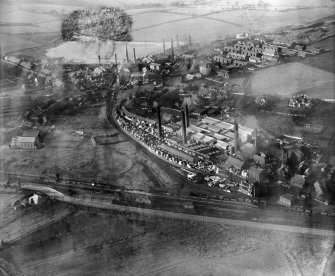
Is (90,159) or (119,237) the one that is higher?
(90,159)

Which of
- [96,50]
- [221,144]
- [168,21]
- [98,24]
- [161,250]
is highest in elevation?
[98,24]

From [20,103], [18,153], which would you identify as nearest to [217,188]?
[18,153]

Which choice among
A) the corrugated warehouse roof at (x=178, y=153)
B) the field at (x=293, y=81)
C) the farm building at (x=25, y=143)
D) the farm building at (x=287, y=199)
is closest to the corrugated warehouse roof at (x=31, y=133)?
the farm building at (x=25, y=143)

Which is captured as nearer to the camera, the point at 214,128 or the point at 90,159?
the point at 90,159

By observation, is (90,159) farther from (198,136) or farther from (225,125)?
(225,125)

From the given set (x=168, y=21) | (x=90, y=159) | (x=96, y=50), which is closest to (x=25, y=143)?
(x=90, y=159)

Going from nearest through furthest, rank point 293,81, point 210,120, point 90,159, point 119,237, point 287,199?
point 119,237 → point 287,199 → point 90,159 → point 210,120 → point 293,81
